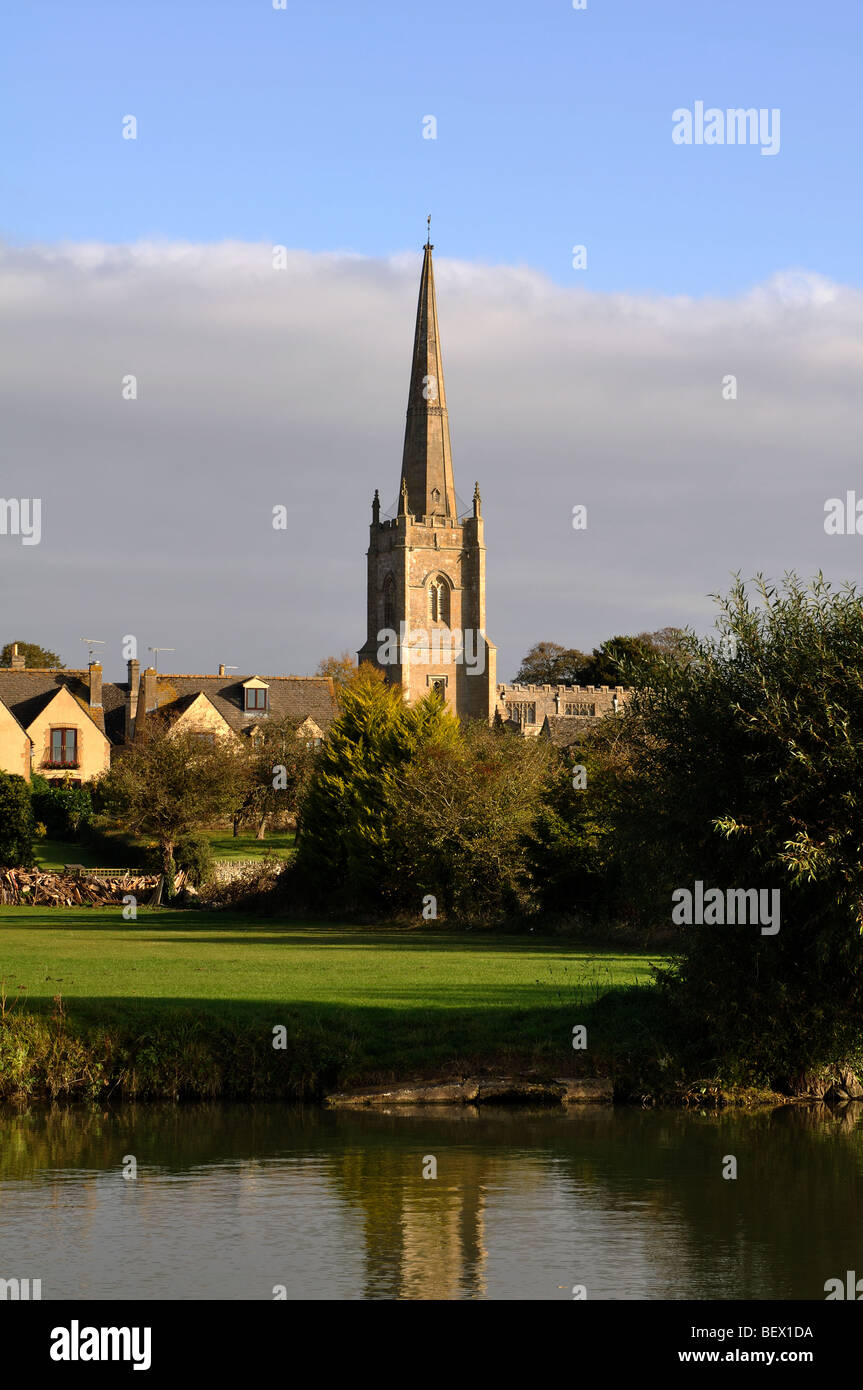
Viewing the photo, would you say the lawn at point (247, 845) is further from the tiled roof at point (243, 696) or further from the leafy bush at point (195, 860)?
the tiled roof at point (243, 696)

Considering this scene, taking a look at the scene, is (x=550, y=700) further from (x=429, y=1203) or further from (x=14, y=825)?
(x=429, y=1203)

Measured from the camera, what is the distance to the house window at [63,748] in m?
85.8

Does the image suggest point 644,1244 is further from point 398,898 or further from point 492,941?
point 398,898

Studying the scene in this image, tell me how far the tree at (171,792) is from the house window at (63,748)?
24986 millimetres

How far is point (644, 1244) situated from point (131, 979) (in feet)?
46.9

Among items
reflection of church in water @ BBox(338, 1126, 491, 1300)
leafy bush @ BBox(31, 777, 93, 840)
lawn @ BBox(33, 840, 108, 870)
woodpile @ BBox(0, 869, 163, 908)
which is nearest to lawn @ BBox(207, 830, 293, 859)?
lawn @ BBox(33, 840, 108, 870)

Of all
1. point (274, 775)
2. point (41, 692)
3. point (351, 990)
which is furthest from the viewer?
point (41, 692)

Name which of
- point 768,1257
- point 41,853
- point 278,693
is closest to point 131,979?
point 768,1257

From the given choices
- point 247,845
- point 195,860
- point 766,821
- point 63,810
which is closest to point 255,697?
point 63,810

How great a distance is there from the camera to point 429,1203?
16.8m

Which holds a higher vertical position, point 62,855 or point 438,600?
point 438,600

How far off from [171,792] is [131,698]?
38789 mm

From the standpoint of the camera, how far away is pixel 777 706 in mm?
20547

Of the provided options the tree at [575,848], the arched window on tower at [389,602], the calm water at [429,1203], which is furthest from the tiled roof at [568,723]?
the calm water at [429,1203]
